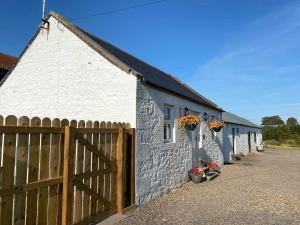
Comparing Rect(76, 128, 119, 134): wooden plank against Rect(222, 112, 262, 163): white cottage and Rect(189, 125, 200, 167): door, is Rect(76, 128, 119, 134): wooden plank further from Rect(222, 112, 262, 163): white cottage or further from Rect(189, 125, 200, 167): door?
Rect(222, 112, 262, 163): white cottage

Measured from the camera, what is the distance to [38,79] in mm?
9680

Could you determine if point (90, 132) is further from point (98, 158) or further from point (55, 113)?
point (55, 113)

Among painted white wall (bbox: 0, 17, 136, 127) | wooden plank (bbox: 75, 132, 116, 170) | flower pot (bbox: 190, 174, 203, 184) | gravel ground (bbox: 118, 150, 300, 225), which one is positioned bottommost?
gravel ground (bbox: 118, 150, 300, 225)

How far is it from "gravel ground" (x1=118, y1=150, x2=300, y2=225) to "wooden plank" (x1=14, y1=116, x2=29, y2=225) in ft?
8.05

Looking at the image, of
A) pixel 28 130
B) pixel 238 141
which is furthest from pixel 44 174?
pixel 238 141

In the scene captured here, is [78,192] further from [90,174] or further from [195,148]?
[195,148]

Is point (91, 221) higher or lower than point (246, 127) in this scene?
lower

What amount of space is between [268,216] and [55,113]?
6.62m

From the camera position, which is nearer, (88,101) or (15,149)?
(15,149)

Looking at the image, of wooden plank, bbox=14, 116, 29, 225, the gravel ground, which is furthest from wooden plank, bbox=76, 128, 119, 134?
the gravel ground

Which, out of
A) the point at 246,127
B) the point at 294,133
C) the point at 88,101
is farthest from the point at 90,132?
the point at 294,133

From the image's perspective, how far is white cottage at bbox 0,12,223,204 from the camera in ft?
25.6

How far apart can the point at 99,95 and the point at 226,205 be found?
15.1ft

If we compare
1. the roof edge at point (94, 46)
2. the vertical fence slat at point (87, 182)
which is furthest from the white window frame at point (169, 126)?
the vertical fence slat at point (87, 182)
